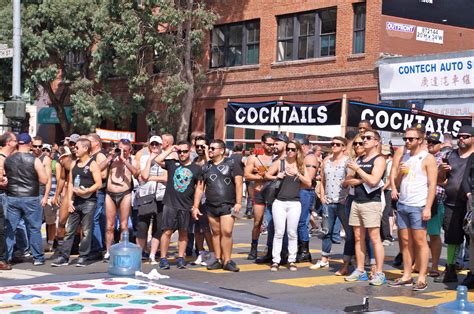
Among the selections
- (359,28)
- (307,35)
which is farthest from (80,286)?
(307,35)

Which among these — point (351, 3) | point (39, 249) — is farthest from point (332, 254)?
point (351, 3)

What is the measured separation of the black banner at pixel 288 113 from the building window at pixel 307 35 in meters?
12.6

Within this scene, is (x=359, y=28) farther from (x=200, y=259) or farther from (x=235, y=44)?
(x=200, y=259)

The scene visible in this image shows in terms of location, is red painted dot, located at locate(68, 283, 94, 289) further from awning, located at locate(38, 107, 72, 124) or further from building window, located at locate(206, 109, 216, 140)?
awning, located at locate(38, 107, 72, 124)

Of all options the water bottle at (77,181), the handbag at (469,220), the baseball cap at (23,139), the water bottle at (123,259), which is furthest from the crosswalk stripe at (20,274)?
the handbag at (469,220)

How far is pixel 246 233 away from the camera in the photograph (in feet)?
62.3

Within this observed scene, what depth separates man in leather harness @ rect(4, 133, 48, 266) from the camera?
498 inches

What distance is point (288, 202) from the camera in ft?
41.0

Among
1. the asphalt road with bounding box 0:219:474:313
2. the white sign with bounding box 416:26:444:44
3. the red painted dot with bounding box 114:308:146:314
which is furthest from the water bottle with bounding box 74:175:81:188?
the white sign with bounding box 416:26:444:44

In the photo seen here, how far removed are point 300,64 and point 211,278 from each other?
2121cm

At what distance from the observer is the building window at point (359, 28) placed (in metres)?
29.8

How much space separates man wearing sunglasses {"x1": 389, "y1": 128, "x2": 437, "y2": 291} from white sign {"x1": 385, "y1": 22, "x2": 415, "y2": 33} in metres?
19.0

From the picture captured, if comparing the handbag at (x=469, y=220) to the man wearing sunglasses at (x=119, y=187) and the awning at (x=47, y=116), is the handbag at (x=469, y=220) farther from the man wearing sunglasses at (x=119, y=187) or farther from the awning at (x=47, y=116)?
the awning at (x=47, y=116)

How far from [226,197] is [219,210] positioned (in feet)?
0.72
